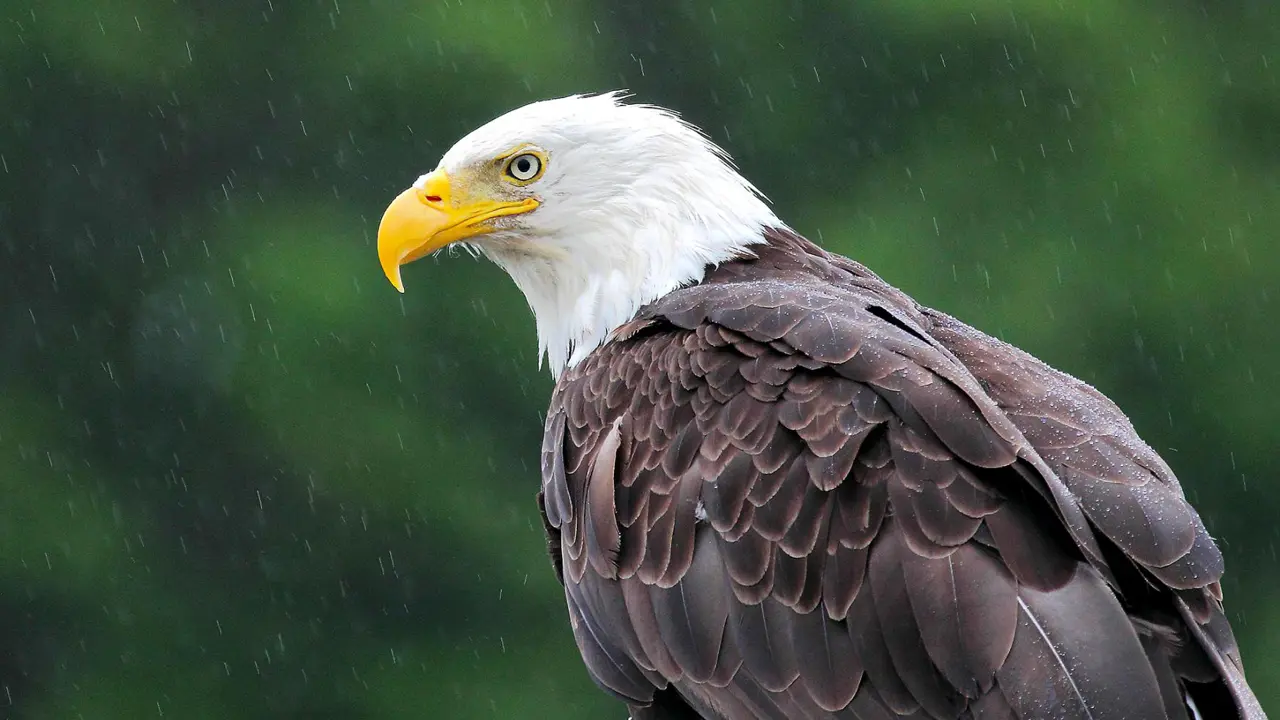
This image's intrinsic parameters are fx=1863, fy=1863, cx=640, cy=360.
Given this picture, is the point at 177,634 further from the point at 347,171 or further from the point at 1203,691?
the point at 1203,691

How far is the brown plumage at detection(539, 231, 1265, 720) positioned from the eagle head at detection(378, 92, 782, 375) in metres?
0.28

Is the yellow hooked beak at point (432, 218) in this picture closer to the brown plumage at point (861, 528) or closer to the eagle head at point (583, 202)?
the eagle head at point (583, 202)

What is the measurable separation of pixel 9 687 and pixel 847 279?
9.14 meters

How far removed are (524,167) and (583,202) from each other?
6.7 inches

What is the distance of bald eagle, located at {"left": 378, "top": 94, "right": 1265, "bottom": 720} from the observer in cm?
334

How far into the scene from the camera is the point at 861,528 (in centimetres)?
354

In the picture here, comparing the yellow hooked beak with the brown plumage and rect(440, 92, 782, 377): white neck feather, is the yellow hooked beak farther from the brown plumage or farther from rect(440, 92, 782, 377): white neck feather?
the brown plumage

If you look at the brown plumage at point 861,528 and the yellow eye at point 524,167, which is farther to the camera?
the yellow eye at point 524,167

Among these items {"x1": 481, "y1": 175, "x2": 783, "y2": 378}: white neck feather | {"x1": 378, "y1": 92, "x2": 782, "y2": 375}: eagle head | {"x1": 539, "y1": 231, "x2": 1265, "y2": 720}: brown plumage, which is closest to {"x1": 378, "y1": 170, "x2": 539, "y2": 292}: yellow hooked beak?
{"x1": 378, "y1": 92, "x2": 782, "y2": 375}: eagle head

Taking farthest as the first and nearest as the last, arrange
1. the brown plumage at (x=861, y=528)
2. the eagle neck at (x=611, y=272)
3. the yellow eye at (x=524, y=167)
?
the yellow eye at (x=524, y=167), the eagle neck at (x=611, y=272), the brown plumage at (x=861, y=528)

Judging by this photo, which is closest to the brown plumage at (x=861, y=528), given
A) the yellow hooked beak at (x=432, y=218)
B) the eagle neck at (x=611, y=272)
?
the eagle neck at (x=611, y=272)

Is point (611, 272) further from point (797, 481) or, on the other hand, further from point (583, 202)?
point (797, 481)

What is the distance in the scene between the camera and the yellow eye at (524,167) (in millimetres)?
4562

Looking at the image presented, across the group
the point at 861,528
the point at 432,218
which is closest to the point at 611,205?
the point at 432,218
